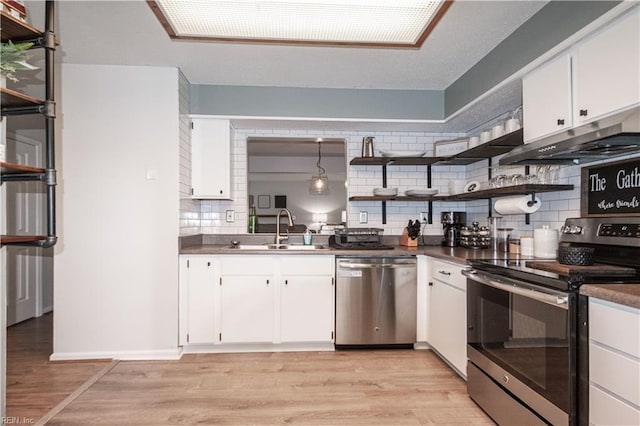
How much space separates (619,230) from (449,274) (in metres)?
1.05

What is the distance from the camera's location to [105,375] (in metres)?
2.67

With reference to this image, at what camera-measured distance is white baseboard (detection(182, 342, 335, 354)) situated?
122 inches

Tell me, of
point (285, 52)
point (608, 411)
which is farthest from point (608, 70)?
point (285, 52)

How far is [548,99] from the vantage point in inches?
83.8

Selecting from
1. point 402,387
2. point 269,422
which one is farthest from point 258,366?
point 402,387

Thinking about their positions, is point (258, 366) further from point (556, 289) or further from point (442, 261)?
point (556, 289)

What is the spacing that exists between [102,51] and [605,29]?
3115 mm

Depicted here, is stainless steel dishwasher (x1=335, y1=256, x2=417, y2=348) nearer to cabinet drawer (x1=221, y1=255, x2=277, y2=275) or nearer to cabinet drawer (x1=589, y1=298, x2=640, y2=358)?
cabinet drawer (x1=221, y1=255, x2=277, y2=275)

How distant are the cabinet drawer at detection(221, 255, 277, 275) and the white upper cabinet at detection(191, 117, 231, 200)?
0.66m

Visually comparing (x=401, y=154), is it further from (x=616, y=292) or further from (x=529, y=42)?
(x=616, y=292)

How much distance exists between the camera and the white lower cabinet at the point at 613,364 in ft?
4.13

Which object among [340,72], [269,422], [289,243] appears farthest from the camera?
[289,243]

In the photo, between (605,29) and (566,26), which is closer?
(605,29)

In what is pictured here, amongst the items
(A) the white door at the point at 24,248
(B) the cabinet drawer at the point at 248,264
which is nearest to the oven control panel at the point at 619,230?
(B) the cabinet drawer at the point at 248,264
